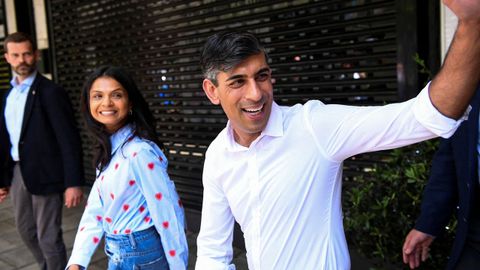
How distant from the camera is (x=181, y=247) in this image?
97.2 inches

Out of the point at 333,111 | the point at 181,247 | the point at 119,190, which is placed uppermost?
the point at 333,111

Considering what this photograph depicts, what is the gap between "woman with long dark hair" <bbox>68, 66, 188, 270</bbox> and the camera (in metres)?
2.45

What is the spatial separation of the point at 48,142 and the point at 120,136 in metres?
1.55

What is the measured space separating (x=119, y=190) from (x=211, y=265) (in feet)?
2.87

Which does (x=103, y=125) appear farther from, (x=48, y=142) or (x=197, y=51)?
(x=197, y=51)

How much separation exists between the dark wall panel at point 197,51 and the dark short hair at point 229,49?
102 inches

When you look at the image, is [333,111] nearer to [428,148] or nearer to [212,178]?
[212,178]

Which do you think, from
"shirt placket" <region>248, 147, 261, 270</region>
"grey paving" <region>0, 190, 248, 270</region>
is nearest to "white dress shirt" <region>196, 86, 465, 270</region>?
"shirt placket" <region>248, 147, 261, 270</region>

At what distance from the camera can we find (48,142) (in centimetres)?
394

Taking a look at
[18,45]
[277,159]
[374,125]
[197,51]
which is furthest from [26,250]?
[374,125]

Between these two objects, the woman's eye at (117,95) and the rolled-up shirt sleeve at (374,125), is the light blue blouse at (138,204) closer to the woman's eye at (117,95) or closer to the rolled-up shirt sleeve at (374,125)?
the woman's eye at (117,95)

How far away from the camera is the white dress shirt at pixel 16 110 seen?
13.0 ft

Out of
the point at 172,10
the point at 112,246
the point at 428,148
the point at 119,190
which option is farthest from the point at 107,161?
the point at 172,10

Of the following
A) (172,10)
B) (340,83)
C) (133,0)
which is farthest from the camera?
(133,0)
